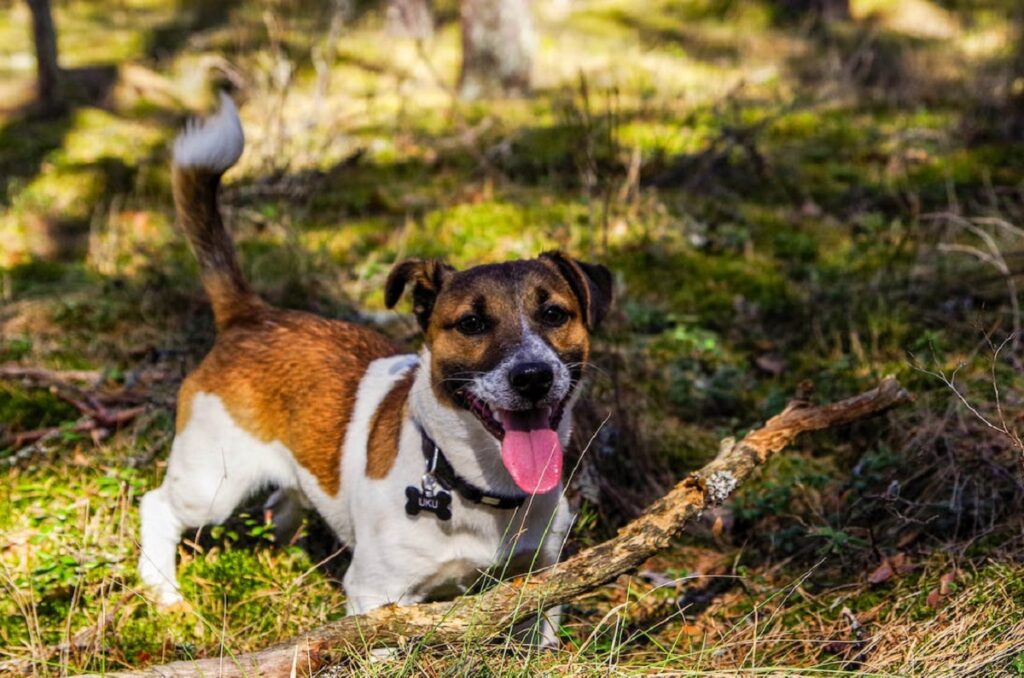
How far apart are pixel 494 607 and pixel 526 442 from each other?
57 cm

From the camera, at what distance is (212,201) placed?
178 inches

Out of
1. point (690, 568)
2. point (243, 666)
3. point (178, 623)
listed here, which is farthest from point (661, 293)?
point (243, 666)

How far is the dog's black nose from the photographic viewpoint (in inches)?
129

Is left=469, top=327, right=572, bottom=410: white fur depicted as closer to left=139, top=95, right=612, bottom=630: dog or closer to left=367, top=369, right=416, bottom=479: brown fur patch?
left=139, top=95, right=612, bottom=630: dog

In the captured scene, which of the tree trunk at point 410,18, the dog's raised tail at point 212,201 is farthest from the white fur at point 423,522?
the tree trunk at point 410,18

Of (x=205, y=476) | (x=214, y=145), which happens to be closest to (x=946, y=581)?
(x=205, y=476)

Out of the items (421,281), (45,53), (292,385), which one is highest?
(421,281)

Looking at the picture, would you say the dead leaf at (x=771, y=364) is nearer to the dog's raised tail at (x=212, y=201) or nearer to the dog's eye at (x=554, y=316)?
the dog's eye at (x=554, y=316)

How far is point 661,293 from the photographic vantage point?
6.45 meters

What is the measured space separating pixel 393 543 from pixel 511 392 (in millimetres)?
Result: 756

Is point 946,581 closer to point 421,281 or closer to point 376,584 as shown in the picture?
point 376,584

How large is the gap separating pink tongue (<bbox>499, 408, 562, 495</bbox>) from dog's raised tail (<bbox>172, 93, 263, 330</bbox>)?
1801 millimetres

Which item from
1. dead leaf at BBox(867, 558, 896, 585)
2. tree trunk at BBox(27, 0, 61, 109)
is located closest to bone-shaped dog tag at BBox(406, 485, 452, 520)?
dead leaf at BBox(867, 558, 896, 585)

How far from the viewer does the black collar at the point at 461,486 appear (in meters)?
3.54
